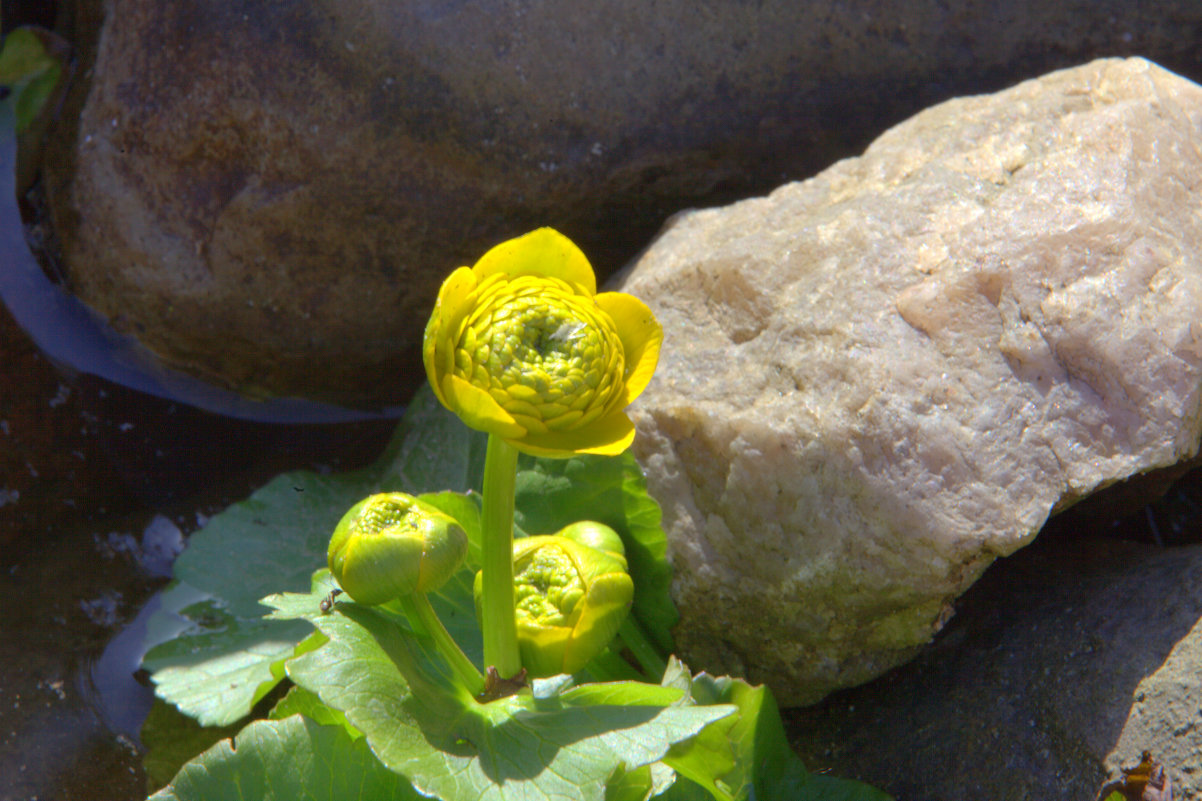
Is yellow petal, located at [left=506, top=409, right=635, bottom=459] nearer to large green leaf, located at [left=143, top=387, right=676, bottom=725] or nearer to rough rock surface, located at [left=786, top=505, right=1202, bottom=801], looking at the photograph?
large green leaf, located at [left=143, top=387, right=676, bottom=725]

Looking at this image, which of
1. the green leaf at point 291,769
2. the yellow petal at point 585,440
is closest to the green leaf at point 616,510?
the yellow petal at point 585,440

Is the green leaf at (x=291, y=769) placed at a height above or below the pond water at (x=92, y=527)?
above

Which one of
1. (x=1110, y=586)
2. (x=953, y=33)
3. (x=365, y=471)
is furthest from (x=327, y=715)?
(x=953, y=33)

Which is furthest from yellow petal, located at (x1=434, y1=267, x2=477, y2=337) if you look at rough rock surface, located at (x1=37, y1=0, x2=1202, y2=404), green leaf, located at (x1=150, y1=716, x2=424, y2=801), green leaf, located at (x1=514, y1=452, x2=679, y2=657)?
rough rock surface, located at (x1=37, y1=0, x2=1202, y2=404)

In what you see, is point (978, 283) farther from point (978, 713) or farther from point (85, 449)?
point (85, 449)

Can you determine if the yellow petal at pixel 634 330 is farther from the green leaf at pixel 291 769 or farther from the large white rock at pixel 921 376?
the green leaf at pixel 291 769

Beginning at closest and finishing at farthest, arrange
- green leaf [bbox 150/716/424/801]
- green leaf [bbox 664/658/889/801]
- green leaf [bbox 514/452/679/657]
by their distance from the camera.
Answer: green leaf [bbox 150/716/424/801] → green leaf [bbox 664/658/889/801] → green leaf [bbox 514/452/679/657]
